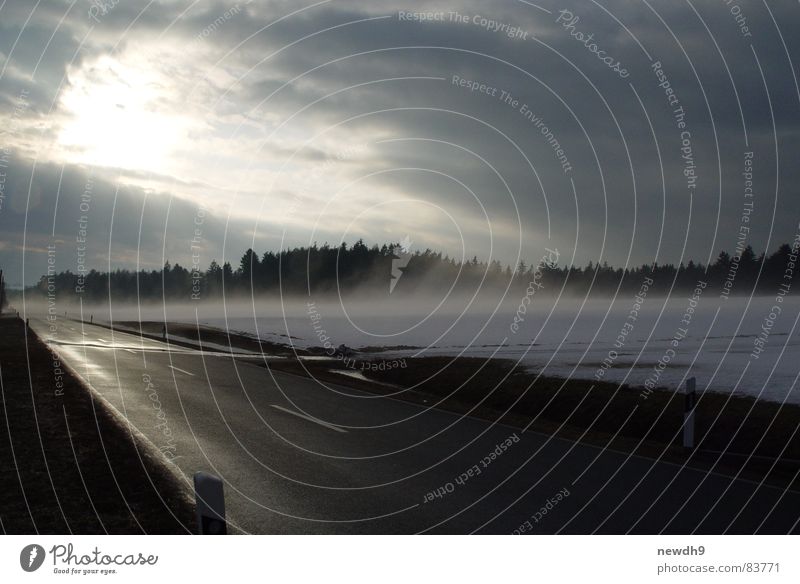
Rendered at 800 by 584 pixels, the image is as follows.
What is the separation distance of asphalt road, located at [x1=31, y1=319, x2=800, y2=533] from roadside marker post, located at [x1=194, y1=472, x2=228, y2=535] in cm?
271

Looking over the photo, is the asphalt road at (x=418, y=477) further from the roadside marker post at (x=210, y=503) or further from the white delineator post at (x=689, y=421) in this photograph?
the roadside marker post at (x=210, y=503)

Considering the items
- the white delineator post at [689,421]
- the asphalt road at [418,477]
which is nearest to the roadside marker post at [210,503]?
the asphalt road at [418,477]

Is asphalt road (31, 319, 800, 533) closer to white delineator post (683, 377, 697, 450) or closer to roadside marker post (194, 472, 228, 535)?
white delineator post (683, 377, 697, 450)

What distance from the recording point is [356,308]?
356 ft

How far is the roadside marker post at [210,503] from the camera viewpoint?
4574 millimetres

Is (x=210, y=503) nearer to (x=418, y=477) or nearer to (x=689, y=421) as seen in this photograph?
(x=418, y=477)

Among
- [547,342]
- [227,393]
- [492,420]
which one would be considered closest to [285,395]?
[227,393]

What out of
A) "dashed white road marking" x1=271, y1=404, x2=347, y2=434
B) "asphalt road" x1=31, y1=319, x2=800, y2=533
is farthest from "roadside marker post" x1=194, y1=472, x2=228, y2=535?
"dashed white road marking" x1=271, y1=404, x2=347, y2=434

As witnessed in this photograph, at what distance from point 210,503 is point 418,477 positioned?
239 inches

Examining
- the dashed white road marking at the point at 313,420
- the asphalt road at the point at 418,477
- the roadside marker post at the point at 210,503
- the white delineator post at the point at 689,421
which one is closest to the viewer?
the roadside marker post at the point at 210,503

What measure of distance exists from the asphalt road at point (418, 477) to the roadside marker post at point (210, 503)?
271 cm

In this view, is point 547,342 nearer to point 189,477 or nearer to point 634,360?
point 634,360

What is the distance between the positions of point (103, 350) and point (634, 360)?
27735 millimetres

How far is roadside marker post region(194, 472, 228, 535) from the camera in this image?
457cm
